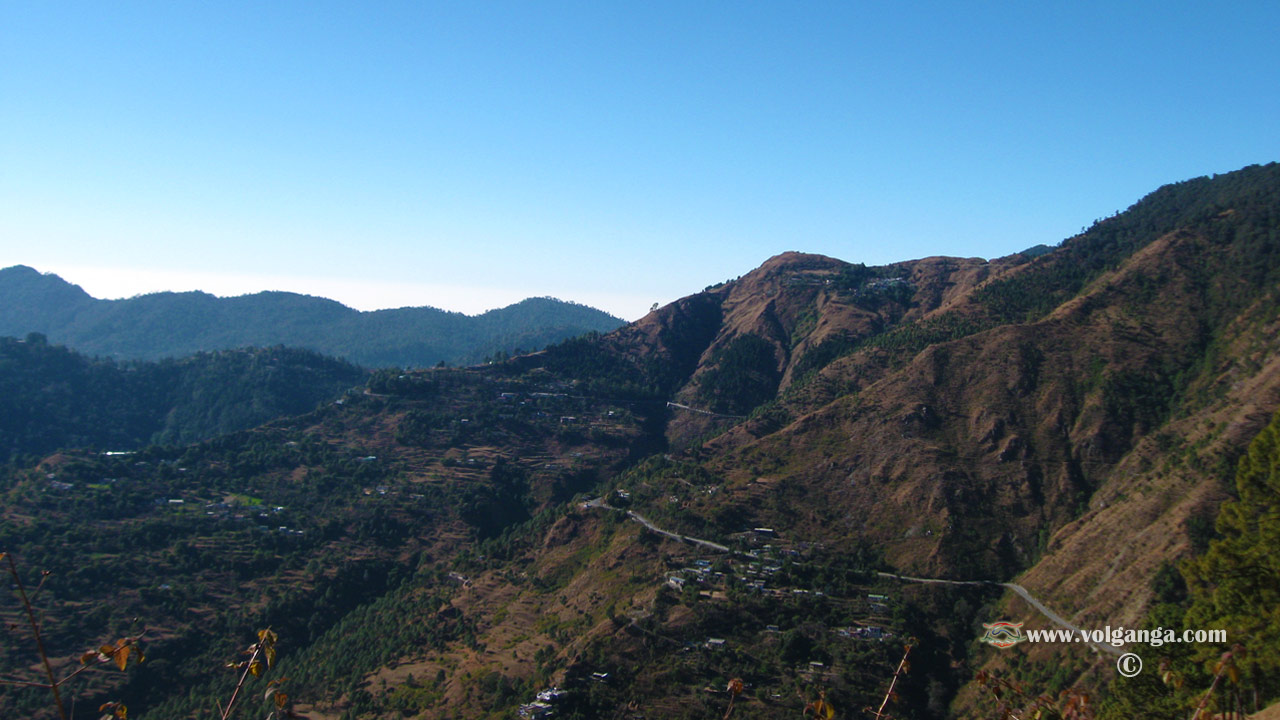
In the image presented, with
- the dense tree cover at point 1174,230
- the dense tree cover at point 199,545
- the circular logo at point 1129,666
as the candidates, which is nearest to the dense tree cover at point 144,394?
the dense tree cover at point 199,545

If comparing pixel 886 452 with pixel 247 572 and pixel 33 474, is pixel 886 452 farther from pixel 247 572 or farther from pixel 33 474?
pixel 33 474

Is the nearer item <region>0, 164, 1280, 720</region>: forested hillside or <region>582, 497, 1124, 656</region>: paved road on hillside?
<region>582, 497, 1124, 656</region>: paved road on hillside

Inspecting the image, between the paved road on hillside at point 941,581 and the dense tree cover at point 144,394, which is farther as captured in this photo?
the dense tree cover at point 144,394

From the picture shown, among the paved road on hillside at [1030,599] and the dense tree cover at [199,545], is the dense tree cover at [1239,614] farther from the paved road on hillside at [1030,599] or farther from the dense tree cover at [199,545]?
the dense tree cover at [199,545]

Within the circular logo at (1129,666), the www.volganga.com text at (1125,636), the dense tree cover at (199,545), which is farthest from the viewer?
the dense tree cover at (199,545)

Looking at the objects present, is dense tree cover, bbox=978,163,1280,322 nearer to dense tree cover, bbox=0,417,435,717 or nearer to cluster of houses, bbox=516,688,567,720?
cluster of houses, bbox=516,688,567,720

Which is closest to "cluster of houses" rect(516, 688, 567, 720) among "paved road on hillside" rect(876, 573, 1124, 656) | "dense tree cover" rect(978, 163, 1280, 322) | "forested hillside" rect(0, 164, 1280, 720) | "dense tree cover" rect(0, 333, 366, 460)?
"forested hillside" rect(0, 164, 1280, 720)
